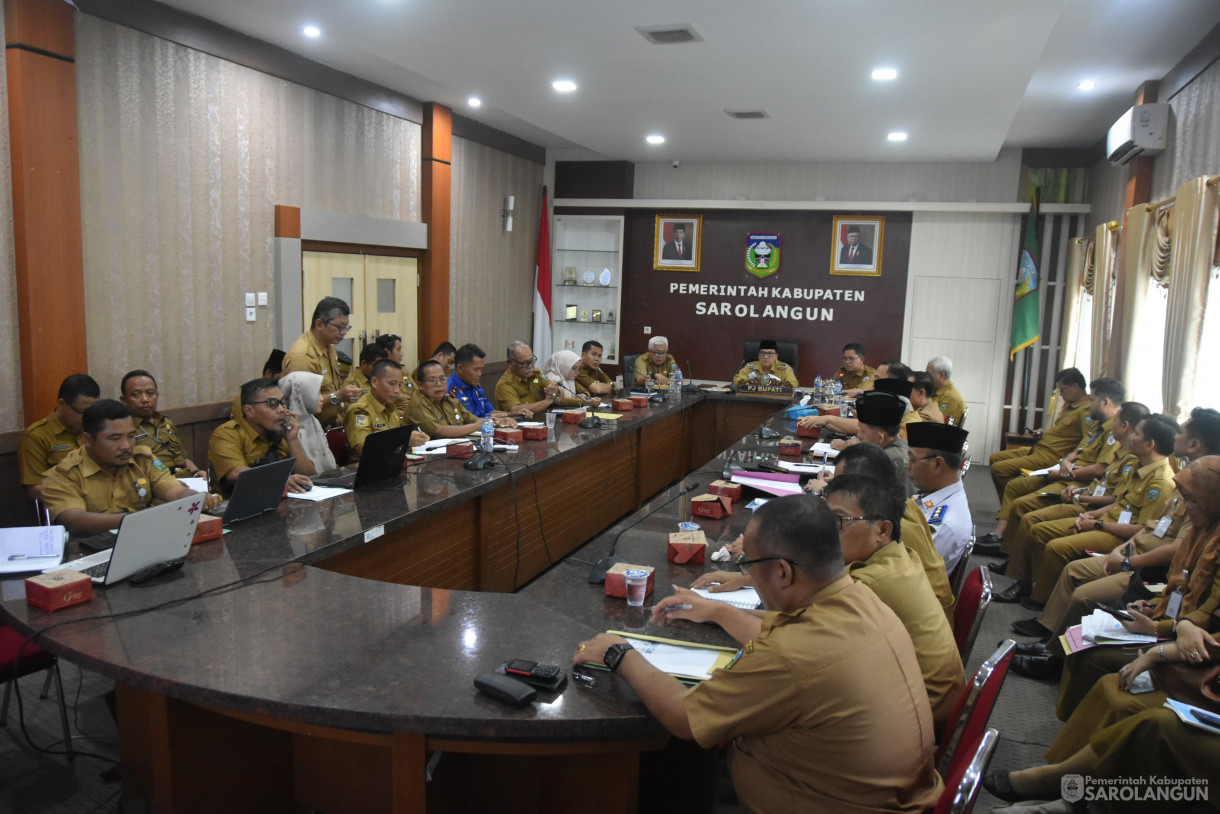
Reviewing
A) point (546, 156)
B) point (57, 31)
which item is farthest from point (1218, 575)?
point (546, 156)

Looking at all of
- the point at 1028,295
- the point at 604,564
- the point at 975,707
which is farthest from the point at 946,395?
the point at 975,707

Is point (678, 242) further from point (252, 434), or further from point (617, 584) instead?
point (617, 584)

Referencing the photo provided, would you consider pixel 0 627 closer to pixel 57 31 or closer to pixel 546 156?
pixel 57 31

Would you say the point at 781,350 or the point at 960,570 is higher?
the point at 781,350

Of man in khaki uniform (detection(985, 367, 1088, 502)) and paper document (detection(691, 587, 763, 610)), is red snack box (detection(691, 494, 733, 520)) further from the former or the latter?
man in khaki uniform (detection(985, 367, 1088, 502))

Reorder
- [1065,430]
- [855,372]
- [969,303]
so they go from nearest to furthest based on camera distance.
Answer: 1. [1065,430]
2. [855,372]
3. [969,303]

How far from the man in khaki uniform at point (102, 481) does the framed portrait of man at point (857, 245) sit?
720cm

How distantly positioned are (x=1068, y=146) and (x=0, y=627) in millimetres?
8934

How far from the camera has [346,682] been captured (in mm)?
1751

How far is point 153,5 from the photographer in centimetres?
468

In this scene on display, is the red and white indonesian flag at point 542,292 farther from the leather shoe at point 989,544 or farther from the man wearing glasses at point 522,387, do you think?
the leather shoe at point 989,544

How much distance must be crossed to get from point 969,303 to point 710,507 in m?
6.43

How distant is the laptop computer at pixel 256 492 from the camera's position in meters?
2.81

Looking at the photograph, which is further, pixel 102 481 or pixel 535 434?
pixel 535 434
